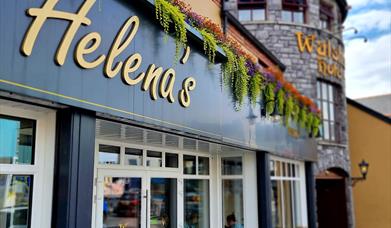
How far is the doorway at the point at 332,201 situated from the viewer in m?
15.3

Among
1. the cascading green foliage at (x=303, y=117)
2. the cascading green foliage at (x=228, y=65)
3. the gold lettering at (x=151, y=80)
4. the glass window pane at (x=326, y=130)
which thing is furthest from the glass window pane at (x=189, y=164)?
the glass window pane at (x=326, y=130)

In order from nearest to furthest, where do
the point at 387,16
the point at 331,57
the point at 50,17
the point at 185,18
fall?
the point at 50,17
the point at 185,18
the point at 331,57
the point at 387,16

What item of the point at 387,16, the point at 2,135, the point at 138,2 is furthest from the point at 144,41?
the point at 387,16

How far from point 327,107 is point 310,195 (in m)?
4.17

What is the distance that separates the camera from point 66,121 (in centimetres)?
341

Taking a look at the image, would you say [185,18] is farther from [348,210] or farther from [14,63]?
[348,210]

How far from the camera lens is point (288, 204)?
1134 cm

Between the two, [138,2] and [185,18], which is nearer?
[138,2]

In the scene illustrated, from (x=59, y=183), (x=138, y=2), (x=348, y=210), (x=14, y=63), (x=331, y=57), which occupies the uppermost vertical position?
(x=331, y=57)

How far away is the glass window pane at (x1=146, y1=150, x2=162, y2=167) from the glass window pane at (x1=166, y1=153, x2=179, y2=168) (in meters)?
0.24

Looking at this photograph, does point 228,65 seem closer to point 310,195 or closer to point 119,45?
point 119,45

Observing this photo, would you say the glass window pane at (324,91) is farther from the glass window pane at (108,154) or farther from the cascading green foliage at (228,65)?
the glass window pane at (108,154)

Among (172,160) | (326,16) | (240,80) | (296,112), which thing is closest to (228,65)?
(240,80)

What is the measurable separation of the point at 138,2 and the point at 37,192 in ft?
6.86
